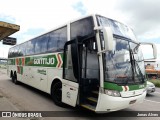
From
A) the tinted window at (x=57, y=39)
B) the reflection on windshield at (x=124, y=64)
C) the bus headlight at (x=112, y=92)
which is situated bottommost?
the bus headlight at (x=112, y=92)

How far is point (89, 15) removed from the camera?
6.33 meters

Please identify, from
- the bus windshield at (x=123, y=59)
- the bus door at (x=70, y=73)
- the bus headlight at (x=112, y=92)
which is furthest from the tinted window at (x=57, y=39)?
the bus headlight at (x=112, y=92)

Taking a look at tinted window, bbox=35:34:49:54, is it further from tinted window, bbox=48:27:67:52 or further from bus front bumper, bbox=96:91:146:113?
bus front bumper, bbox=96:91:146:113

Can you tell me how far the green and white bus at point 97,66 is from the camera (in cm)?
548

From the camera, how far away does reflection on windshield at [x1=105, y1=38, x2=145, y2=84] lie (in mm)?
5609

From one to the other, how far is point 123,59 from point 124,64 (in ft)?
0.56

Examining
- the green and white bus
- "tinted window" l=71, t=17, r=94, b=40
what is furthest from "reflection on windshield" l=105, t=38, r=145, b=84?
"tinted window" l=71, t=17, r=94, b=40

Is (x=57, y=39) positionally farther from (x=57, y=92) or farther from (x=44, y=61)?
(x=57, y=92)

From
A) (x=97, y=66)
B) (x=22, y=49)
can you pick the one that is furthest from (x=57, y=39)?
(x=22, y=49)

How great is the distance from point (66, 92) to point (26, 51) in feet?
21.3

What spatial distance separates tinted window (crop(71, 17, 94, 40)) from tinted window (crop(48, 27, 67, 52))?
65 cm

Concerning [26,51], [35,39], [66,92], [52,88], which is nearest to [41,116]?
[66,92]

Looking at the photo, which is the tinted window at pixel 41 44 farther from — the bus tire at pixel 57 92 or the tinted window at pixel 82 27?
the tinted window at pixel 82 27

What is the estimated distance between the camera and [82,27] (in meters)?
6.56
